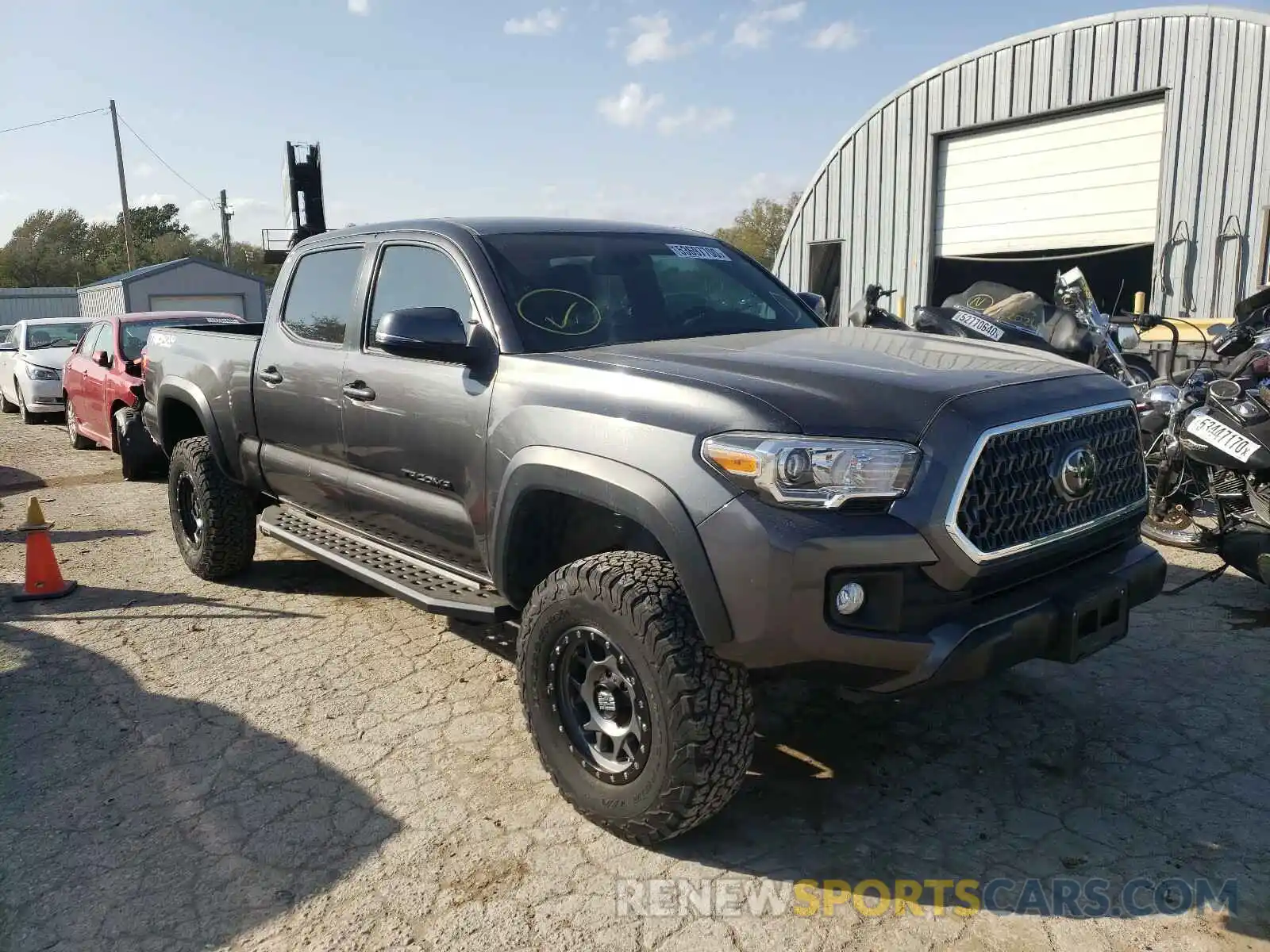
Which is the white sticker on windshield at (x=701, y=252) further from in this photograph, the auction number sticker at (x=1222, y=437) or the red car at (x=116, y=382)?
the red car at (x=116, y=382)

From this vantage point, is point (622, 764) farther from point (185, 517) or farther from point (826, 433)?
point (185, 517)

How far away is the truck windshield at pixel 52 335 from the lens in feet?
45.6

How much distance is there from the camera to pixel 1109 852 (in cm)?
292

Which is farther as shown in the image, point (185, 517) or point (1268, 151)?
point (1268, 151)

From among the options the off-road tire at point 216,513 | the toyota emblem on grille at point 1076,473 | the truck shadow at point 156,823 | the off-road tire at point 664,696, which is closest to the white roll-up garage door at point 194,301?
the off-road tire at point 216,513

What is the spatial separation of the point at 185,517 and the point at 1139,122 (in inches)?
458

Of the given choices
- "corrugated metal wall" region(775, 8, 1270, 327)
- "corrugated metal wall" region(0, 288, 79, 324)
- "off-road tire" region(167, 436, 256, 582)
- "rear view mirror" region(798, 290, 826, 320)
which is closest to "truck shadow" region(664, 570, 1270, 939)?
"rear view mirror" region(798, 290, 826, 320)

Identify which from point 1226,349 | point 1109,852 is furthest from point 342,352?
point 1226,349

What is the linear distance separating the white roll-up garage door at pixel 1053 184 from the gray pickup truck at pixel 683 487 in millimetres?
9869

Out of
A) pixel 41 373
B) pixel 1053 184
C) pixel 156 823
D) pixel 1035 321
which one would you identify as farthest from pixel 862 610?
pixel 41 373

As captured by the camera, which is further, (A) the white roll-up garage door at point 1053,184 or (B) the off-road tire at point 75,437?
(A) the white roll-up garage door at point 1053,184

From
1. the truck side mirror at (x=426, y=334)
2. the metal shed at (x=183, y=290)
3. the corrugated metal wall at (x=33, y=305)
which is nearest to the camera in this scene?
the truck side mirror at (x=426, y=334)

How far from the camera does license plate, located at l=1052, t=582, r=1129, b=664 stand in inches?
110

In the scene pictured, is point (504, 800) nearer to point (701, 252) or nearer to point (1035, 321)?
point (701, 252)
